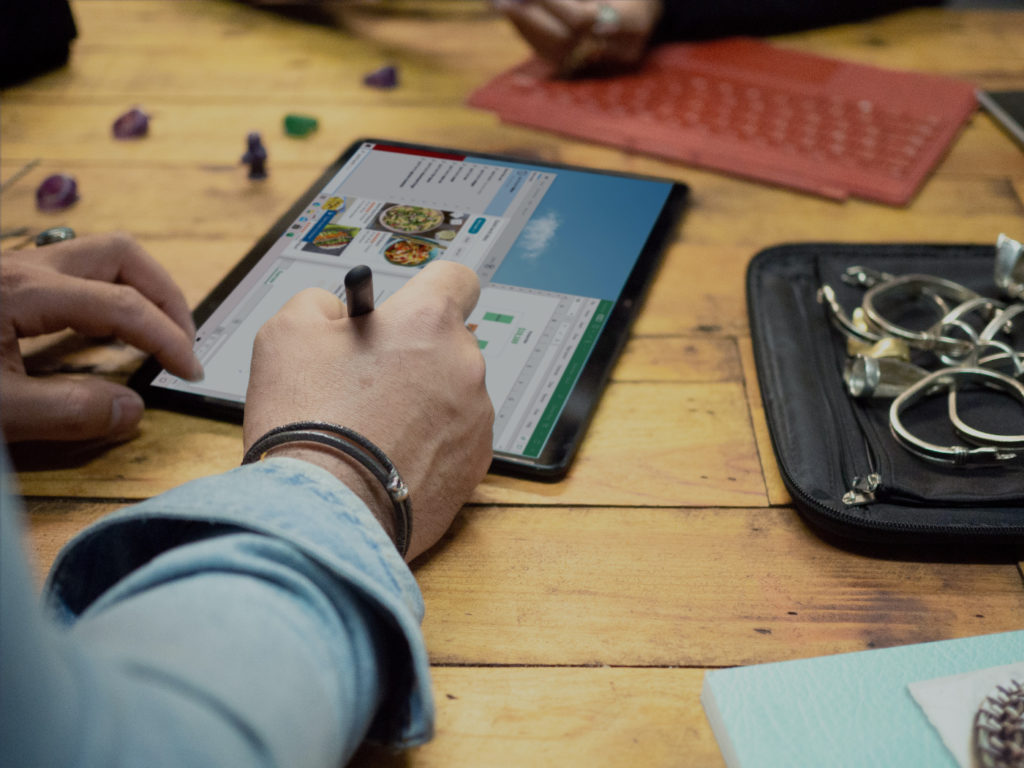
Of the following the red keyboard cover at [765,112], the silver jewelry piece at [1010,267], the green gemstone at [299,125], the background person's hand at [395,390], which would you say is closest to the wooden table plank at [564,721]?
the background person's hand at [395,390]

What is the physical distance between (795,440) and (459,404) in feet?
0.82

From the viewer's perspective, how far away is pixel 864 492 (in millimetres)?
580

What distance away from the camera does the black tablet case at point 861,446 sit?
566 millimetres

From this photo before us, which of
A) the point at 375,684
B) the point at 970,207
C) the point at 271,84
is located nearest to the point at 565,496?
the point at 375,684

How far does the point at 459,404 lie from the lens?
0.58 m

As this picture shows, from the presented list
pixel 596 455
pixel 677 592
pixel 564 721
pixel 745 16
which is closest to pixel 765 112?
pixel 745 16

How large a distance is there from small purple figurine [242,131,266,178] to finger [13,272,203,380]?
1.07 ft

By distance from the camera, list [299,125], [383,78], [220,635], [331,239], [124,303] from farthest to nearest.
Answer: [383,78], [299,125], [331,239], [124,303], [220,635]

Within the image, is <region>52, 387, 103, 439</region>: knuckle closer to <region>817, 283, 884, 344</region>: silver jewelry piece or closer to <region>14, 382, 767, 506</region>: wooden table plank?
<region>14, 382, 767, 506</region>: wooden table plank

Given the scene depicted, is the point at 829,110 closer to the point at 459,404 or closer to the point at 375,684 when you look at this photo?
the point at 459,404

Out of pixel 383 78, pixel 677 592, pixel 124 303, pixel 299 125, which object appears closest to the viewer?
pixel 677 592

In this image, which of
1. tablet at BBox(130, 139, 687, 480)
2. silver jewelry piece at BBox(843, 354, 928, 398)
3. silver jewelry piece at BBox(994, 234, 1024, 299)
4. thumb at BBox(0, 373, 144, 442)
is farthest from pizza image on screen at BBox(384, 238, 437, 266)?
silver jewelry piece at BBox(994, 234, 1024, 299)

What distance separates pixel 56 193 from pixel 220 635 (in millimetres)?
771

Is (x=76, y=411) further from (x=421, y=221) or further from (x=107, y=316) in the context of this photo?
(x=421, y=221)
